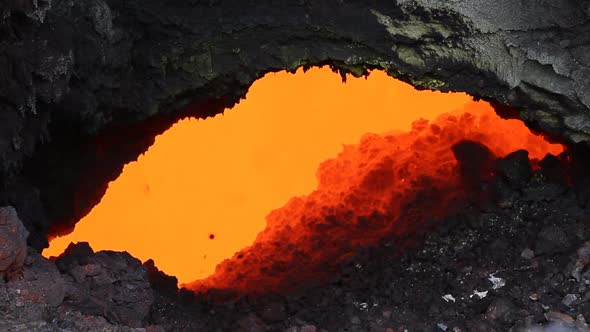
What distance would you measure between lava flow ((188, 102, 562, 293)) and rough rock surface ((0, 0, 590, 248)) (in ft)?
4.46

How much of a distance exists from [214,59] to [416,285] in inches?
91.2

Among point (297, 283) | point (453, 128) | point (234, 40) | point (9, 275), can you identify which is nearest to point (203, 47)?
point (234, 40)

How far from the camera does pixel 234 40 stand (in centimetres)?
547

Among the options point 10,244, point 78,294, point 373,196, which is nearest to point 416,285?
point 373,196

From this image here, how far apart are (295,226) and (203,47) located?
2.39 m

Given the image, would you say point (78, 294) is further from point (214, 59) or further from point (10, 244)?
point (214, 59)

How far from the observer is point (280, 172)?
27.0 feet

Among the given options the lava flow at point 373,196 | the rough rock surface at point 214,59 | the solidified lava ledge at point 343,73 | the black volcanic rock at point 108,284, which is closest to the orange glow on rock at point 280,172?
the lava flow at point 373,196

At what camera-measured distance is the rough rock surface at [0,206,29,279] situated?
11.1 feet

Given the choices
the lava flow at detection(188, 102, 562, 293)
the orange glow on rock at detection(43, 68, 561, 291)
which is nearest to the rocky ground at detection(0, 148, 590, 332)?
the lava flow at detection(188, 102, 562, 293)

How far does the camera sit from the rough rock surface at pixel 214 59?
4488mm

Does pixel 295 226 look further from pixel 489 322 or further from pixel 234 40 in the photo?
pixel 489 322

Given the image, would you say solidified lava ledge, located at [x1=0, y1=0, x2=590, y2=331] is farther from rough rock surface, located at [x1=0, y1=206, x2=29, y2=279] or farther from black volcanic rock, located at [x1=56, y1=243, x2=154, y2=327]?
rough rock surface, located at [x1=0, y1=206, x2=29, y2=279]

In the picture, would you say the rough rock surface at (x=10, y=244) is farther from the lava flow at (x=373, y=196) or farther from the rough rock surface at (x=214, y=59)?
the lava flow at (x=373, y=196)
